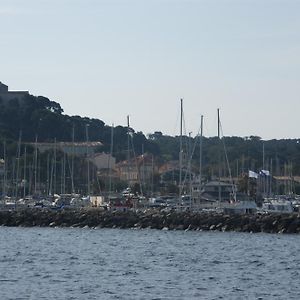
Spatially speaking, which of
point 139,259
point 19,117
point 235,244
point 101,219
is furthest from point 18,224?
point 19,117

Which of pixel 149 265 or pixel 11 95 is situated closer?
pixel 149 265

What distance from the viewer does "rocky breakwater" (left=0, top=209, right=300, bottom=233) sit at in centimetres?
7150

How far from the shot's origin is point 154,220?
75.8m

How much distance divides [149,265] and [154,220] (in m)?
28.9

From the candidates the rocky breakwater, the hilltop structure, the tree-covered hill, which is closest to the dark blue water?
the rocky breakwater

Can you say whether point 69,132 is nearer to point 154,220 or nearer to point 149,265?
point 154,220

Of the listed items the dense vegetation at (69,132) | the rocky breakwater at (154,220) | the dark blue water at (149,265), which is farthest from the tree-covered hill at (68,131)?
the dark blue water at (149,265)

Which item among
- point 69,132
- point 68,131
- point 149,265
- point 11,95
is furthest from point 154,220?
point 11,95

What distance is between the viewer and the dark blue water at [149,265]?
37.1 meters

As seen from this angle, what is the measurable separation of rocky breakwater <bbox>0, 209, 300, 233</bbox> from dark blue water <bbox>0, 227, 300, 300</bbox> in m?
2.47

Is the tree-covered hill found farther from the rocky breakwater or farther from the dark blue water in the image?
the dark blue water

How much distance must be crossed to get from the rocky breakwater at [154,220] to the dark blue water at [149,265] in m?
2.47

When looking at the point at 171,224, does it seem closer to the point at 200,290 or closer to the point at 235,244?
the point at 235,244

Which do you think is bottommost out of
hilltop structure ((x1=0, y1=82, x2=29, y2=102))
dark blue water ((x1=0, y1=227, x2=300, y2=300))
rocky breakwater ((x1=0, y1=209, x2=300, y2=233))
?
dark blue water ((x1=0, y1=227, x2=300, y2=300))
